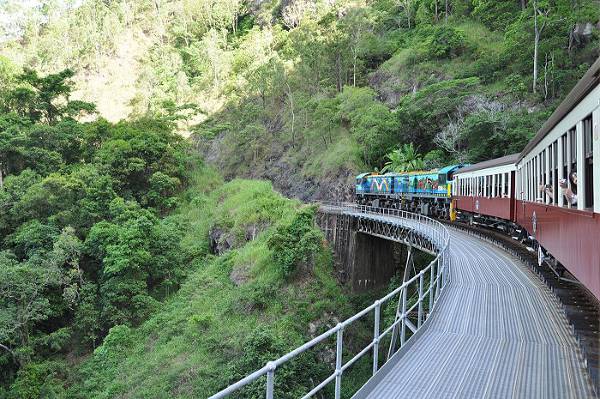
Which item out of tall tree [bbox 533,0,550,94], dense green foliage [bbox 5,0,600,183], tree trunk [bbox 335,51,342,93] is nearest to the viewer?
tall tree [bbox 533,0,550,94]

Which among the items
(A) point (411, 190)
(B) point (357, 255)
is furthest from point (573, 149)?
(A) point (411, 190)

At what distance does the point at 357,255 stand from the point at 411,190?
6.20 meters

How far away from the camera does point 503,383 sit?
16.7 ft

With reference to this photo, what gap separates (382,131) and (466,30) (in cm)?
1442

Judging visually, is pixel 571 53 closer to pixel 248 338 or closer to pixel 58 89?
pixel 248 338

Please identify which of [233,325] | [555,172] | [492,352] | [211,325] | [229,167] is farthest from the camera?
[229,167]

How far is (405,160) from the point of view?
112ft

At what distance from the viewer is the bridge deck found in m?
4.93

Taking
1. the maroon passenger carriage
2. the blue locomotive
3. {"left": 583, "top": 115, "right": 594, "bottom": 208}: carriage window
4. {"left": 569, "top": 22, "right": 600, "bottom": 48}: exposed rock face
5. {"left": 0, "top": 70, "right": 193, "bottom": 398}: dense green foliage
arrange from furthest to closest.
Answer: {"left": 569, "top": 22, "right": 600, "bottom": 48}: exposed rock face
the blue locomotive
{"left": 0, "top": 70, "right": 193, "bottom": 398}: dense green foliage
{"left": 583, "top": 115, "right": 594, "bottom": 208}: carriage window
the maroon passenger carriage

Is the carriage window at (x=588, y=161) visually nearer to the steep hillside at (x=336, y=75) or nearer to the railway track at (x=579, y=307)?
the railway track at (x=579, y=307)

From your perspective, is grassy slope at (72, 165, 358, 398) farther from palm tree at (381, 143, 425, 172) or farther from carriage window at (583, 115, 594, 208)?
carriage window at (583, 115, 594, 208)

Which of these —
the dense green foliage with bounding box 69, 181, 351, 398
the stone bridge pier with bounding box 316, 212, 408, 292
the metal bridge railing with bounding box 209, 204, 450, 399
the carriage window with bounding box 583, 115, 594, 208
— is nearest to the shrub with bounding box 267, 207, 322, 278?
the dense green foliage with bounding box 69, 181, 351, 398

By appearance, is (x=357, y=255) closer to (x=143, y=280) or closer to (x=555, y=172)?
(x=143, y=280)

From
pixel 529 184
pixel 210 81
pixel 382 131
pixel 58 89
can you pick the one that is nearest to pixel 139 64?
pixel 210 81
